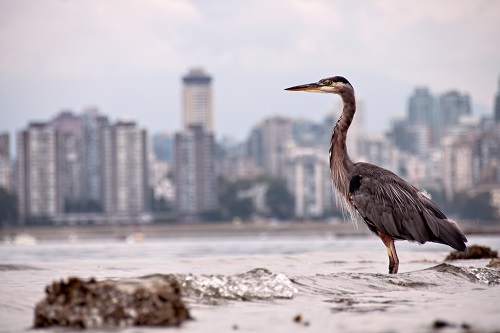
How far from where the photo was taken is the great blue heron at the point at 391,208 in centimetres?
1377

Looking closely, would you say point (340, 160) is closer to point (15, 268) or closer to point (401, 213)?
point (401, 213)

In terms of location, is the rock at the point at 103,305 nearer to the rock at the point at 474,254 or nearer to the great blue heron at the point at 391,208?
the great blue heron at the point at 391,208

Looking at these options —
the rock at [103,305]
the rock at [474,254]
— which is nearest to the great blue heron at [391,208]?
the rock at [103,305]

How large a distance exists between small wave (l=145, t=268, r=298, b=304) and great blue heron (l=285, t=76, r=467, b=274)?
2488 millimetres

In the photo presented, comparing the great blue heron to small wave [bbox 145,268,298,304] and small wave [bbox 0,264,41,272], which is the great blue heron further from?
small wave [bbox 0,264,41,272]

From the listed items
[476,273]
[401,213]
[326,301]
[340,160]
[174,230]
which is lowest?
[174,230]

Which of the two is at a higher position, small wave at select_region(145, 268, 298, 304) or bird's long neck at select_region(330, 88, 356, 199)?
bird's long neck at select_region(330, 88, 356, 199)

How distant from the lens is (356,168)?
14227 mm

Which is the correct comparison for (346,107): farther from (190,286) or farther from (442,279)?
(190,286)

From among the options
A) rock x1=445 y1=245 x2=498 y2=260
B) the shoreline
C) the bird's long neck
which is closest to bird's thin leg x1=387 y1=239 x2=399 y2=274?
Answer: the bird's long neck

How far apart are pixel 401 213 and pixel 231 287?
3203 mm

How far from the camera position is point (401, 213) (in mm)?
13766

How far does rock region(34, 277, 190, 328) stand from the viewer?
898cm

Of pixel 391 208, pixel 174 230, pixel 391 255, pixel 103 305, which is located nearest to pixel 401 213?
pixel 391 208
